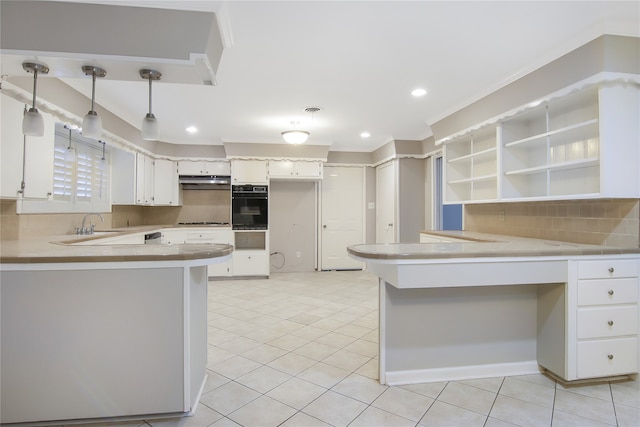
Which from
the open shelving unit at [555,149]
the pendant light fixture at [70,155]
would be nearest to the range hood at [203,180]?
the pendant light fixture at [70,155]

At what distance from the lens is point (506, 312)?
235 centimetres

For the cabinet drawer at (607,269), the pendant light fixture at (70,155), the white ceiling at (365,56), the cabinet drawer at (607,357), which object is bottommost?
the cabinet drawer at (607,357)

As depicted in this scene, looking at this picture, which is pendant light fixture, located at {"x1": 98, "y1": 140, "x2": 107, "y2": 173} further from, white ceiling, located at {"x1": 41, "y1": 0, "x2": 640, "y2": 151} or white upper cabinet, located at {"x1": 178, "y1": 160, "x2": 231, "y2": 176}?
white upper cabinet, located at {"x1": 178, "y1": 160, "x2": 231, "y2": 176}

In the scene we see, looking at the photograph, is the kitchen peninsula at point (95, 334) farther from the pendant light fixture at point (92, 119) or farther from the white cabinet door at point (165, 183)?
the white cabinet door at point (165, 183)

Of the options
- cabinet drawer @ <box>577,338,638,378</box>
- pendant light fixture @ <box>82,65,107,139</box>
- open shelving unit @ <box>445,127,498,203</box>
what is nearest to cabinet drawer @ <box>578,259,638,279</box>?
cabinet drawer @ <box>577,338,638,378</box>

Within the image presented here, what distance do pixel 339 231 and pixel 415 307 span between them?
165 inches

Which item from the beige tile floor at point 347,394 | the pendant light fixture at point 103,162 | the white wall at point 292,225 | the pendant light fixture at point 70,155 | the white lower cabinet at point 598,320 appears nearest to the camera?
the beige tile floor at point 347,394

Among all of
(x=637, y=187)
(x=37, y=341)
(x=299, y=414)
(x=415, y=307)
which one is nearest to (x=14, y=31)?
(x=37, y=341)

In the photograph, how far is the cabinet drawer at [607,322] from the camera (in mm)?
2141

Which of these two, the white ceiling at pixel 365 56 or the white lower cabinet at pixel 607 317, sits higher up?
the white ceiling at pixel 365 56

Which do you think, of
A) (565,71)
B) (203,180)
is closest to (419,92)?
(565,71)

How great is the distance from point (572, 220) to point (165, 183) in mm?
5555

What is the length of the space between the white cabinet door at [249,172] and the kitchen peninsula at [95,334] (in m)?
3.87

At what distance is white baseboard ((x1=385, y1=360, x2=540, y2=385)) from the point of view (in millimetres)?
2225
